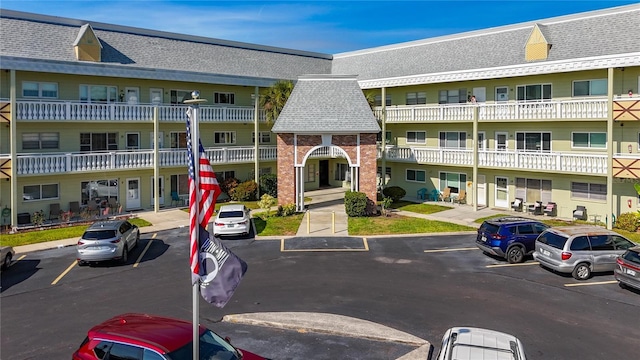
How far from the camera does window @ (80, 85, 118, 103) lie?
3166cm

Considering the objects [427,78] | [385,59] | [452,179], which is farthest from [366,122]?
[385,59]

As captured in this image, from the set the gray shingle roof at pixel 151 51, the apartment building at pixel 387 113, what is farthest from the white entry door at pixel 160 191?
the gray shingle roof at pixel 151 51

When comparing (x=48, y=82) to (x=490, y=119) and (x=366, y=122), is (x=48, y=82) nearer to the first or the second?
(x=366, y=122)

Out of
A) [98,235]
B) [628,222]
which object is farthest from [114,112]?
[628,222]

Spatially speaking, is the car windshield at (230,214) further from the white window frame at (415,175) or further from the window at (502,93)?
the window at (502,93)

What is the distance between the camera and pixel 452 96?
36.4 metres

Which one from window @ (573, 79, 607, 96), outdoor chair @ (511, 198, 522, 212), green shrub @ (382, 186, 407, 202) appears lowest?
outdoor chair @ (511, 198, 522, 212)

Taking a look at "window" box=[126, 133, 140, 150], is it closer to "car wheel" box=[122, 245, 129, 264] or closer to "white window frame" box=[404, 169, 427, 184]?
"car wheel" box=[122, 245, 129, 264]

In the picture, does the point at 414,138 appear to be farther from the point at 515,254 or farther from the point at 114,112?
the point at 114,112

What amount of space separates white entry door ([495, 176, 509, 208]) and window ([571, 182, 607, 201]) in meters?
4.44

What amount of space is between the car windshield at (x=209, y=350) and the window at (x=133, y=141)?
1044 inches

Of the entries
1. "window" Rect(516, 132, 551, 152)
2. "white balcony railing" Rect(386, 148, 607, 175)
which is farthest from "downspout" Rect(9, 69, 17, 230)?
"window" Rect(516, 132, 551, 152)

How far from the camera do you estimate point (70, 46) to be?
104ft

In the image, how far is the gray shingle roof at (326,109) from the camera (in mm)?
31344
